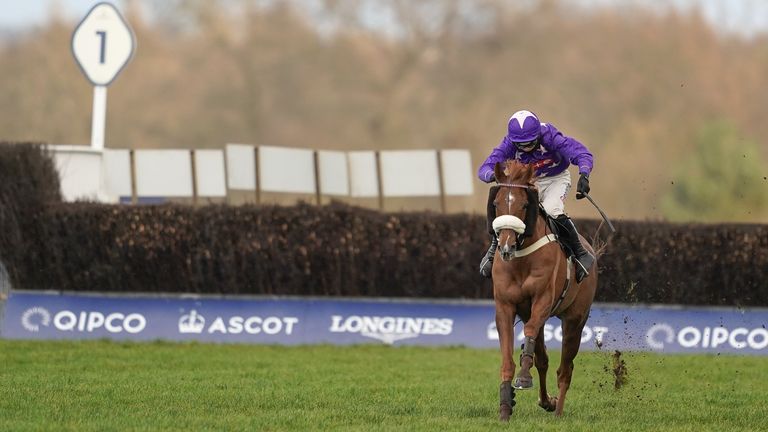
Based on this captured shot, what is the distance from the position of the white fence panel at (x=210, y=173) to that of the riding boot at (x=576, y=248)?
942 centimetres

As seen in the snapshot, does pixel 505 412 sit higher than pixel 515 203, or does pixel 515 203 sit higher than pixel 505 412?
pixel 515 203

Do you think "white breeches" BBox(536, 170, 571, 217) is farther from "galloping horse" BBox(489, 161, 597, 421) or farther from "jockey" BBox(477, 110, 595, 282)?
"galloping horse" BBox(489, 161, 597, 421)

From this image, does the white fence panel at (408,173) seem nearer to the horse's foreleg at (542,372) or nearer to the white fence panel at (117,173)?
the white fence panel at (117,173)

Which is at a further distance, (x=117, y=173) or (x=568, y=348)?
(x=117, y=173)

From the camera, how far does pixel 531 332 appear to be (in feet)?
30.4

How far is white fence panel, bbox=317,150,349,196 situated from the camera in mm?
19406

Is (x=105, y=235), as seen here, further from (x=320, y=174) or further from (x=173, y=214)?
(x=320, y=174)

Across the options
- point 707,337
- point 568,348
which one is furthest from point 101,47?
point 568,348

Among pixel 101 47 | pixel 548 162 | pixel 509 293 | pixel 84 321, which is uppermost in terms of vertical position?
pixel 101 47

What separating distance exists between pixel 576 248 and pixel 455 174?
1016 cm

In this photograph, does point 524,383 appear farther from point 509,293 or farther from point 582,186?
point 582,186

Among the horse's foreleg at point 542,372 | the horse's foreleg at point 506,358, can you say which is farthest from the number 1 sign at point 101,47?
the horse's foreleg at point 506,358

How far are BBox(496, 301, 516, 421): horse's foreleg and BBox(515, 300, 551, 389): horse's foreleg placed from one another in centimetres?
8

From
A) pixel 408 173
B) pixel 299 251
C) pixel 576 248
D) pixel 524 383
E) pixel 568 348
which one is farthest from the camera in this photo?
pixel 408 173
